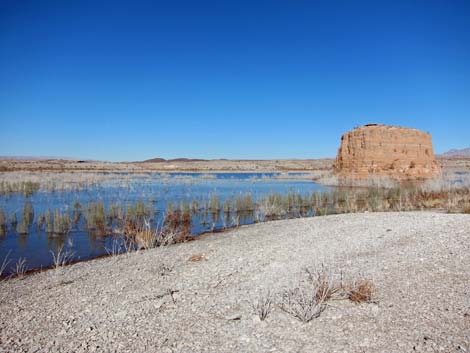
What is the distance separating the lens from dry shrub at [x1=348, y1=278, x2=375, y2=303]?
5367 millimetres

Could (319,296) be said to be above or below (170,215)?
above

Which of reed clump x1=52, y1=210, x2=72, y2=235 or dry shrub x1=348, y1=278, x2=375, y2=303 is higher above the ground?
dry shrub x1=348, y1=278, x2=375, y2=303

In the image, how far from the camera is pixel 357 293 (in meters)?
5.42

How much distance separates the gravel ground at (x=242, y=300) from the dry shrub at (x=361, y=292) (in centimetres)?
14

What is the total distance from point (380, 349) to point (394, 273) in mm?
2774

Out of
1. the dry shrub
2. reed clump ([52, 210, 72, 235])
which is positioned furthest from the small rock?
reed clump ([52, 210, 72, 235])

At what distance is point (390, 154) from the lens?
3422 centimetres

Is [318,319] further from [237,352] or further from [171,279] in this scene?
[171,279]

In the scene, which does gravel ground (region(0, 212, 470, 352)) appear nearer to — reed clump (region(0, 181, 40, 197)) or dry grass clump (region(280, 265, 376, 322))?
dry grass clump (region(280, 265, 376, 322))

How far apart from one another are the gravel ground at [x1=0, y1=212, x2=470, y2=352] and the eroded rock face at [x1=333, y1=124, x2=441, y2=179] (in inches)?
1002

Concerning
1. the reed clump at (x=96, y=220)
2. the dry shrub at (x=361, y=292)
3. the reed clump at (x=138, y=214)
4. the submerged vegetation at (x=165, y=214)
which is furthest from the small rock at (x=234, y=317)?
the reed clump at (x=138, y=214)

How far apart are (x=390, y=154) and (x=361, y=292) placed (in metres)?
31.8

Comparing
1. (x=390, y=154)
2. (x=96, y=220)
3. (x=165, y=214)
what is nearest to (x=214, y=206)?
(x=165, y=214)

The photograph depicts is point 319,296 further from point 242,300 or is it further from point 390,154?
point 390,154
